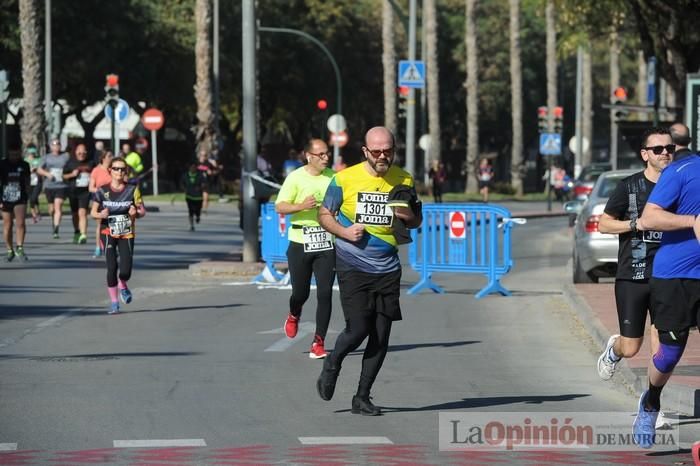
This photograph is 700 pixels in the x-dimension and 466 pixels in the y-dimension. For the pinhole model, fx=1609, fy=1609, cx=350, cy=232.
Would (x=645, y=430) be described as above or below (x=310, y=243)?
below

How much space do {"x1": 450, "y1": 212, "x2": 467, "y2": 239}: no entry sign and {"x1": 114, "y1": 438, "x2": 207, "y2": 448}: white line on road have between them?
1086 centimetres

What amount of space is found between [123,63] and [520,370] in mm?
52215

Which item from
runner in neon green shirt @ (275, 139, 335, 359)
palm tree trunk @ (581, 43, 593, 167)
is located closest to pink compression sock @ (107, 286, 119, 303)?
runner in neon green shirt @ (275, 139, 335, 359)

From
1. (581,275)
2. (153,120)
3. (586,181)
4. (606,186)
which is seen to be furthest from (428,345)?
(153,120)

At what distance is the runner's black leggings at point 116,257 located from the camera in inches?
658

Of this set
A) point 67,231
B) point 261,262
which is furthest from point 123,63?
point 261,262

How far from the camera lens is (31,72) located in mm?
42531

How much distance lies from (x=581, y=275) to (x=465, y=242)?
180 cm

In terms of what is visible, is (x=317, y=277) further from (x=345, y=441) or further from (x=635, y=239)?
(x=345, y=441)

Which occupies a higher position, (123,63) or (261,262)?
(123,63)

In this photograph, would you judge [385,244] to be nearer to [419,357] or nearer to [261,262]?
[419,357]

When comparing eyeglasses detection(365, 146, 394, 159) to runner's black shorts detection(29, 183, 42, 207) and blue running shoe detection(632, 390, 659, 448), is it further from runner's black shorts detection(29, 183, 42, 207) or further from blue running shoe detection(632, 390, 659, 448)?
runner's black shorts detection(29, 183, 42, 207)

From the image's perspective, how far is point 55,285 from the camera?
800 inches

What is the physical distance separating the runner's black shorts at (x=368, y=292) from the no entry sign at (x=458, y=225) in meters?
9.56
